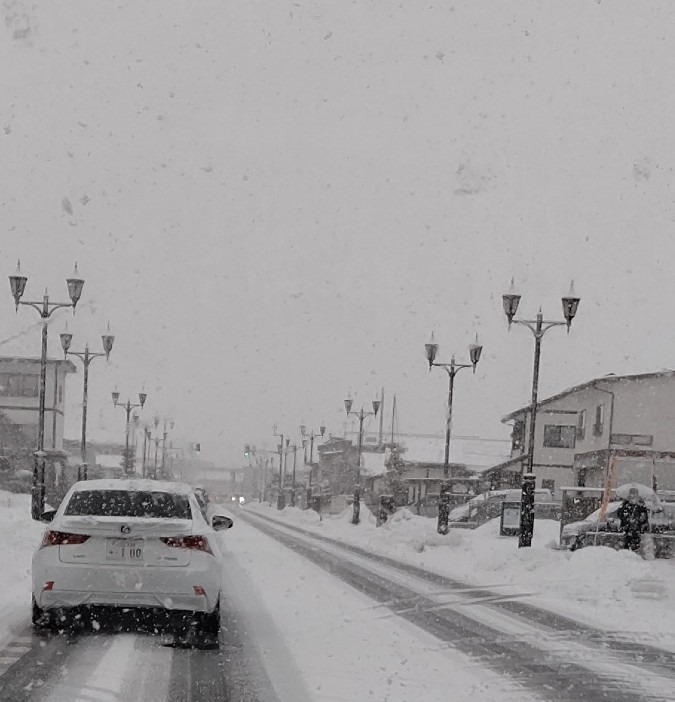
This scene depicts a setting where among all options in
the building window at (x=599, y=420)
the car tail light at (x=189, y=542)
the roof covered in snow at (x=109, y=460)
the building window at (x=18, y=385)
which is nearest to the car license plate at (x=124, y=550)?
the car tail light at (x=189, y=542)

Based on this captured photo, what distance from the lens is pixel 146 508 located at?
10.7 meters

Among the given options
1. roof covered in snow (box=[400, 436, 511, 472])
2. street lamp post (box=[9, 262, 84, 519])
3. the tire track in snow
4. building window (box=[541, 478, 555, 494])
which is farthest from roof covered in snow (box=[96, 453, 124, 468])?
the tire track in snow

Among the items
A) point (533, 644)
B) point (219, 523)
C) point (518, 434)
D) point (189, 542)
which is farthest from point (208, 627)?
point (518, 434)

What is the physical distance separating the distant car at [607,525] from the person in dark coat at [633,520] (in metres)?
0.77

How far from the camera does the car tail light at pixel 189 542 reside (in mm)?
Answer: 9883

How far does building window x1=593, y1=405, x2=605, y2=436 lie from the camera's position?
5303 centimetres

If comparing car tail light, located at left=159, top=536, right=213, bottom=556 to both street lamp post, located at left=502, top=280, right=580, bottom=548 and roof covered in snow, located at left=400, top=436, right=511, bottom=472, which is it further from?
roof covered in snow, located at left=400, top=436, right=511, bottom=472

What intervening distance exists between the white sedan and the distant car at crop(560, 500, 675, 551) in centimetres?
1642

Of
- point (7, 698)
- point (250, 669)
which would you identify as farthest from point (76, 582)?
point (7, 698)

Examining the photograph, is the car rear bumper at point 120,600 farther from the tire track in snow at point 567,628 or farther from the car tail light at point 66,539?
the tire track in snow at point 567,628

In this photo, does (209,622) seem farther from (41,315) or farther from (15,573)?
(41,315)

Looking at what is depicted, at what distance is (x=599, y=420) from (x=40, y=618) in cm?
4628

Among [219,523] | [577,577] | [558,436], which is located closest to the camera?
[219,523]

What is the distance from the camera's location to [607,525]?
25000 mm
